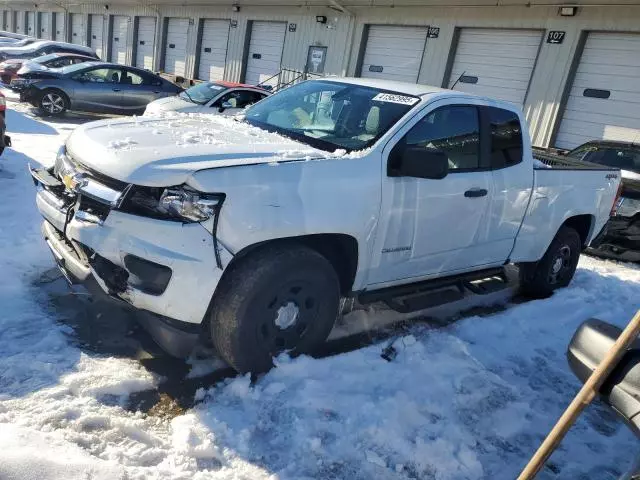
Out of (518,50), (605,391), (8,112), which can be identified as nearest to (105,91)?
(8,112)

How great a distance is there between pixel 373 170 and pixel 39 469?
A: 2.38 metres

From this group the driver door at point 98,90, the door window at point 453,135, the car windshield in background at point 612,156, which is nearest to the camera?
the door window at point 453,135

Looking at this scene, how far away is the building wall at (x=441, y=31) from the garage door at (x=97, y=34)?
11.3 meters

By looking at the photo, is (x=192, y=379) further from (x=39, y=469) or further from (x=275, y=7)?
(x=275, y=7)

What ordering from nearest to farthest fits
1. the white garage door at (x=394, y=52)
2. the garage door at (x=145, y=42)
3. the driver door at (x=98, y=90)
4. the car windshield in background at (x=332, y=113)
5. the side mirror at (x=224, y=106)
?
the car windshield in background at (x=332, y=113) → the side mirror at (x=224, y=106) → the driver door at (x=98, y=90) → the white garage door at (x=394, y=52) → the garage door at (x=145, y=42)

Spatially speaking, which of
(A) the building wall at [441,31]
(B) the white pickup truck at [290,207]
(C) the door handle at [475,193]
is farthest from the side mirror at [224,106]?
(C) the door handle at [475,193]

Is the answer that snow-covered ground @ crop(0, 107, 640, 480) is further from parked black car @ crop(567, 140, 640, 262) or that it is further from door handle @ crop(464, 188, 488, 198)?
parked black car @ crop(567, 140, 640, 262)

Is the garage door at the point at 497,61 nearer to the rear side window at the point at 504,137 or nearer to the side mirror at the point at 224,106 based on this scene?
the side mirror at the point at 224,106

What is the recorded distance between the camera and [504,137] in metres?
4.58

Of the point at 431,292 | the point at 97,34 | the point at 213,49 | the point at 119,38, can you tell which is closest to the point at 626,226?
the point at 431,292

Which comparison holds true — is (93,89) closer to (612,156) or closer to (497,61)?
(497,61)

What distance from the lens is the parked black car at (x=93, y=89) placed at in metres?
13.0

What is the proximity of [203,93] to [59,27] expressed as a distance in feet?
99.4

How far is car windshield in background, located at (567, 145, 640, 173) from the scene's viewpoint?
776 cm
